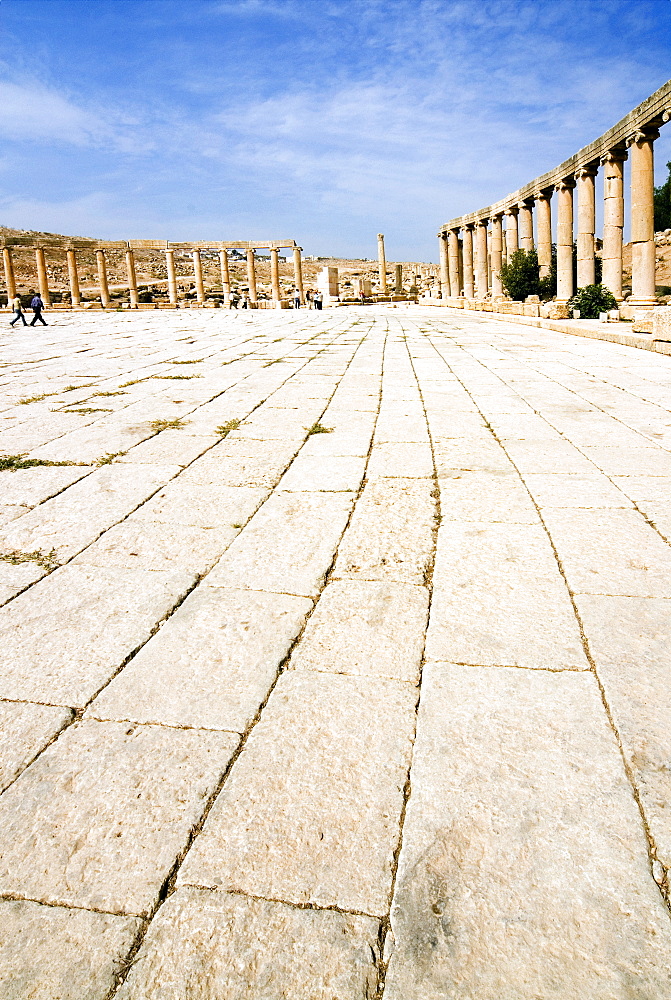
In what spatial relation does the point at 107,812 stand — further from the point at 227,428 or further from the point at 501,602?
the point at 227,428

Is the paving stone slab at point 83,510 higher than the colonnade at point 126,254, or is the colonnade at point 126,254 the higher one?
the colonnade at point 126,254

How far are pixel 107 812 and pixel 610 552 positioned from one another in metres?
2.28

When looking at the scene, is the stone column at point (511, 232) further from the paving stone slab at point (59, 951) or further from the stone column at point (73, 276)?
the paving stone slab at point (59, 951)

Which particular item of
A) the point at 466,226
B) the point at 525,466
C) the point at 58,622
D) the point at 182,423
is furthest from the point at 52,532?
the point at 466,226

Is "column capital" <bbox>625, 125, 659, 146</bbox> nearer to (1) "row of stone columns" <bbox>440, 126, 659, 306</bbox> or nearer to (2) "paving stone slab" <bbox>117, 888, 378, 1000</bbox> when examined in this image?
(1) "row of stone columns" <bbox>440, 126, 659, 306</bbox>

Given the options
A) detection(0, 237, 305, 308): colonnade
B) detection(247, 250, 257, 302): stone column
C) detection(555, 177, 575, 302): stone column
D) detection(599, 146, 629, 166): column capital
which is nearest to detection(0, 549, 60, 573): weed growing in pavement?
detection(599, 146, 629, 166): column capital

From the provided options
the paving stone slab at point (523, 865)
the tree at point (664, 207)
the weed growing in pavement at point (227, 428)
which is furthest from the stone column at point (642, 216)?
the tree at point (664, 207)

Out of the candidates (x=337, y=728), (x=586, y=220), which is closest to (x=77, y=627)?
(x=337, y=728)

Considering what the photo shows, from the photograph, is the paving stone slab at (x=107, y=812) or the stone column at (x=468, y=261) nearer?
the paving stone slab at (x=107, y=812)

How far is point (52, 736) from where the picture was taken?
1850mm

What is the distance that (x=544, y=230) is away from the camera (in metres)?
23.5

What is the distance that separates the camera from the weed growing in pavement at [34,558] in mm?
2951

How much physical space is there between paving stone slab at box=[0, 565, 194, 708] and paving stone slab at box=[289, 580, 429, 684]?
1.97 feet

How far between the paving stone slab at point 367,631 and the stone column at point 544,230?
2394 cm
